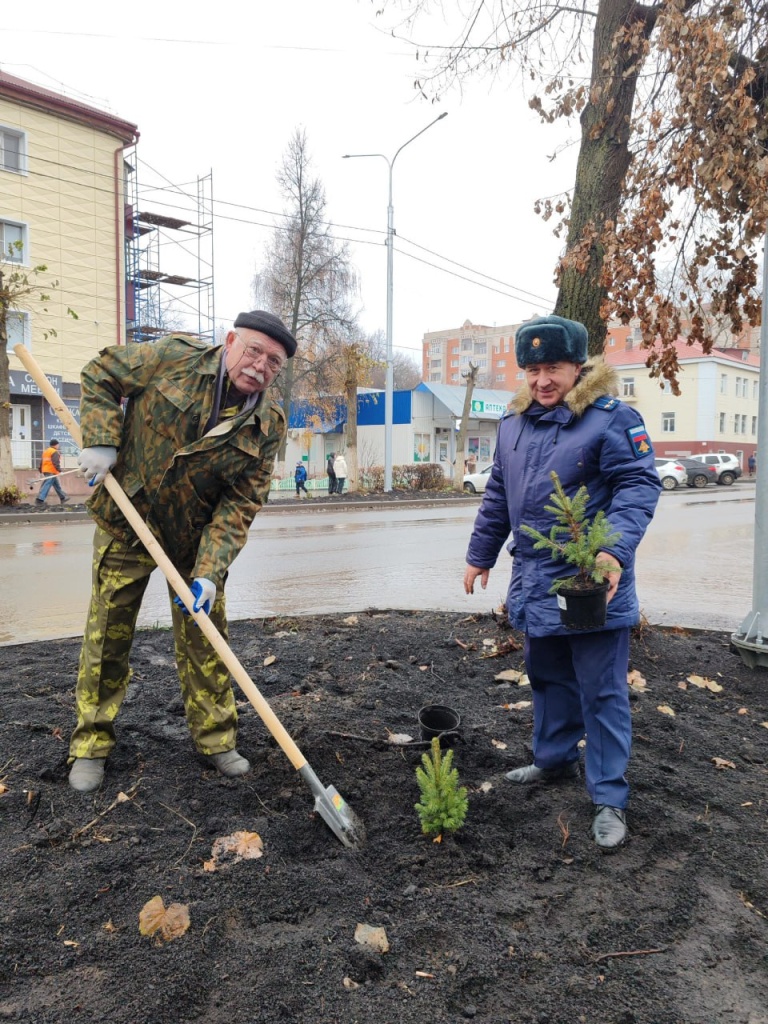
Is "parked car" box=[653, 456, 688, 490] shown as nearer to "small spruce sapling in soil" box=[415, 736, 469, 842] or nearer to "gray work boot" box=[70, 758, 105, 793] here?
"small spruce sapling in soil" box=[415, 736, 469, 842]

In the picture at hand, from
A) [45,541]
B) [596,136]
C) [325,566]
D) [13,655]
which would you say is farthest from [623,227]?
[45,541]

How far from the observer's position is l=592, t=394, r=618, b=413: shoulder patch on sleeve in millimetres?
2662

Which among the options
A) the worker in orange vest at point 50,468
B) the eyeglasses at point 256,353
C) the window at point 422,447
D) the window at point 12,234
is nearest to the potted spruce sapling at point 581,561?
the eyeglasses at point 256,353

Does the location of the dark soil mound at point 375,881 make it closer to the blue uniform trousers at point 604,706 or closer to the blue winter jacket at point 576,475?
the blue uniform trousers at point 604,706

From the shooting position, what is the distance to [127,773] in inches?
117

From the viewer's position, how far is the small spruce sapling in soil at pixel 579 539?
8.11 feet

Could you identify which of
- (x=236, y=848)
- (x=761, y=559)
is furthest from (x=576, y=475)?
(x=761, y=559)

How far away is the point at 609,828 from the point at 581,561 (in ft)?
3.01

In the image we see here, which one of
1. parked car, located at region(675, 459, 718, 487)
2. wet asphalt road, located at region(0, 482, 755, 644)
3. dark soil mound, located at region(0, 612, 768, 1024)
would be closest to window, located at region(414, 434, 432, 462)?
parked car, located at region(675, 459, 718, 487)

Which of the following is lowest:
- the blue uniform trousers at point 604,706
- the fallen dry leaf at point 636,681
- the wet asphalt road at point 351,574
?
the wet asphalt road at point 351,574

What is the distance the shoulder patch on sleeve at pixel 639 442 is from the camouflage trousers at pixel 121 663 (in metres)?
1.68

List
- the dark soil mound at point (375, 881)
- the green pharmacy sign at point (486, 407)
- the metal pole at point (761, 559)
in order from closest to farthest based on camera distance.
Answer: the dark soil mound at point (375, 881)
the metal pole at point (761, 559)
the green pharmacy sign at point (486, 407)

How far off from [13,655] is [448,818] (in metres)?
3.18

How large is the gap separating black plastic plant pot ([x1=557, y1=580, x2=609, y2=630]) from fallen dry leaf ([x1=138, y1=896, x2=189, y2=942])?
4.70 ft
